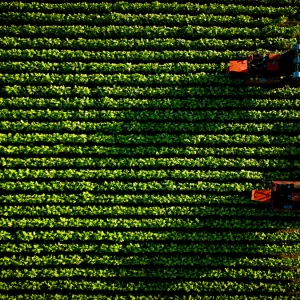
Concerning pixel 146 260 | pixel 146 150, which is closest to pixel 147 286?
pixel 146 260

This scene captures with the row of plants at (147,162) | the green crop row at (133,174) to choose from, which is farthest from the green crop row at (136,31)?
the green crop row at (133,174)

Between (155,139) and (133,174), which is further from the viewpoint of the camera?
(155,139)

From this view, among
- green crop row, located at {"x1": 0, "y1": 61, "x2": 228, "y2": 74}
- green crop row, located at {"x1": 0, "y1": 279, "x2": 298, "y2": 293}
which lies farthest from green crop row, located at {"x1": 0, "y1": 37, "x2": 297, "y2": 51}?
green crop row, located at {"x1": 0, "y1": 279, "x2": 298, "y2": 293}

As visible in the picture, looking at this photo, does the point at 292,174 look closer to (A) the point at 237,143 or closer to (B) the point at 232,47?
(A) the point at 237,143

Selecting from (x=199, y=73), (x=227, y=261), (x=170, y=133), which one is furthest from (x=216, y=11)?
(x=227, y=261)

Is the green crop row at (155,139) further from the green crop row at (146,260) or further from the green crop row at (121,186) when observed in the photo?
the green crop row at (146,260)

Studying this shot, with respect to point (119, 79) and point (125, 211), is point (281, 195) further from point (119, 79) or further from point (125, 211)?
point (119, 79)
